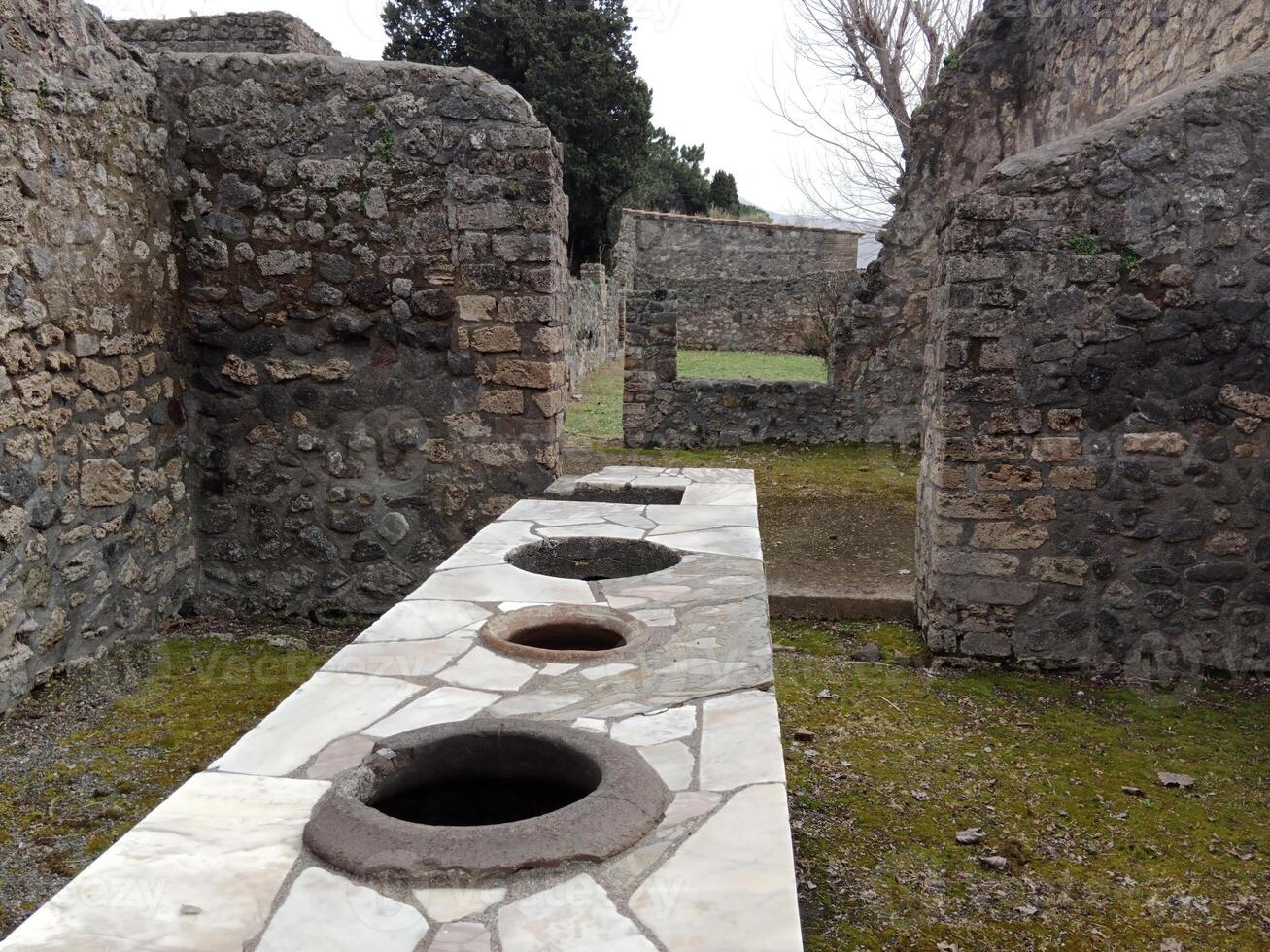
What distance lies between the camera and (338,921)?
1.38 metres

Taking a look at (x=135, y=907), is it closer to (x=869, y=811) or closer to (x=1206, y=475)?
(x=869, y=811)

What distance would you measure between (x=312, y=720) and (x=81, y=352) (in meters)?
2.92

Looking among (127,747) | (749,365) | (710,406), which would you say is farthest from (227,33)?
(749,365)

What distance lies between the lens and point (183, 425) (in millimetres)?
5141

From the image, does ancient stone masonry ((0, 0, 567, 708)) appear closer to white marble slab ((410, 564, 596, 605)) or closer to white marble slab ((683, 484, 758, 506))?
white marble slab ((683, 484, 758, 506))

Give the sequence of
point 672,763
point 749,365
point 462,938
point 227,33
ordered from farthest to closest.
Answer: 1. point 749,365
2. point 227,33
3. point 672,763
4. point 462,938

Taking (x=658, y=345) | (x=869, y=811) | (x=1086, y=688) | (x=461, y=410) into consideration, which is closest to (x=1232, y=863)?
(x=869, y=811)

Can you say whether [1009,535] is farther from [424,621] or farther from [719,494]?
[424,621]

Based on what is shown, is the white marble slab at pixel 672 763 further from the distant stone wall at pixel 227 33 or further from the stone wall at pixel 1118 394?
the distant stone wall at pixel 227 33

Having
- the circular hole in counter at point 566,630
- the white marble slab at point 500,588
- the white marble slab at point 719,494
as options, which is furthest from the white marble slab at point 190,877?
the white marble slab at point 719,494

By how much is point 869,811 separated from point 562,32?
21.6 meters

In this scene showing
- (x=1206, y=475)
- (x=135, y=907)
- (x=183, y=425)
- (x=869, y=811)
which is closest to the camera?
(x=135, y=907)

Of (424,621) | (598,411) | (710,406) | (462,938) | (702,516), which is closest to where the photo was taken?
(462,938)

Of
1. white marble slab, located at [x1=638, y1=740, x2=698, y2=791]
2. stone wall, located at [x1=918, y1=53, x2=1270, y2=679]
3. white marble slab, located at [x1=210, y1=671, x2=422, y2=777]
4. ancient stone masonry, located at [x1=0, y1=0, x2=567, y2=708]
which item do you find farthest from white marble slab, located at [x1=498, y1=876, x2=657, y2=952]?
stone wall, located at [x1=918, y1=53, x2=1270, y2=679]
